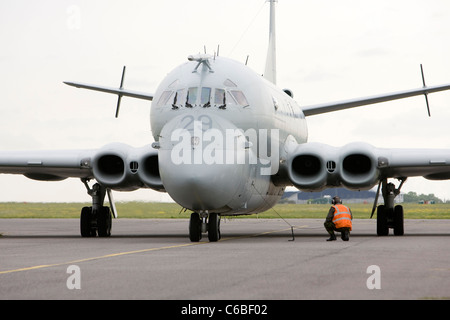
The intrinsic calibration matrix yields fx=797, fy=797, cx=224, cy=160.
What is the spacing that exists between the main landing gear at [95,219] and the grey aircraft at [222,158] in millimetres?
26

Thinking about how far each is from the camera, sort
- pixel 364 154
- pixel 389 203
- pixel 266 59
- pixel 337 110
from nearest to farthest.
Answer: pixel 364 154 < pixel 389 203 < pixel 337 110 < pixel 266 59

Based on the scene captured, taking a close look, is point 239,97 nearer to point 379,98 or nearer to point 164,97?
point 164,97

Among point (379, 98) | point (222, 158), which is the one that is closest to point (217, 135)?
point (222, 158)

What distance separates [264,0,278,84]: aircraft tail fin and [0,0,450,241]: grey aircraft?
647cm

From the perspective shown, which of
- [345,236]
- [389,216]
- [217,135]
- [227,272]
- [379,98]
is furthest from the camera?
[379,98]

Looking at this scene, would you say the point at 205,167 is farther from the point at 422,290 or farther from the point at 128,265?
the point at 422,290

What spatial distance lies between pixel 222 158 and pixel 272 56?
53.7 ft

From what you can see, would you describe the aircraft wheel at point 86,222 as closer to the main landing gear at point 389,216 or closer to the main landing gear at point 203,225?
the main landing gear at point 203,225

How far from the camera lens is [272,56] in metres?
31.2

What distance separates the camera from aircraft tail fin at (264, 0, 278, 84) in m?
30.6

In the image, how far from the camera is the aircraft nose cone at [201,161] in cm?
1504

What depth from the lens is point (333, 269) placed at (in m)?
10.1

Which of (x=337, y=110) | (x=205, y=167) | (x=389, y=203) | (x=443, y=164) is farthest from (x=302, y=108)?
(x=205, y=167)

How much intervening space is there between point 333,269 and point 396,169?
1045 cm
